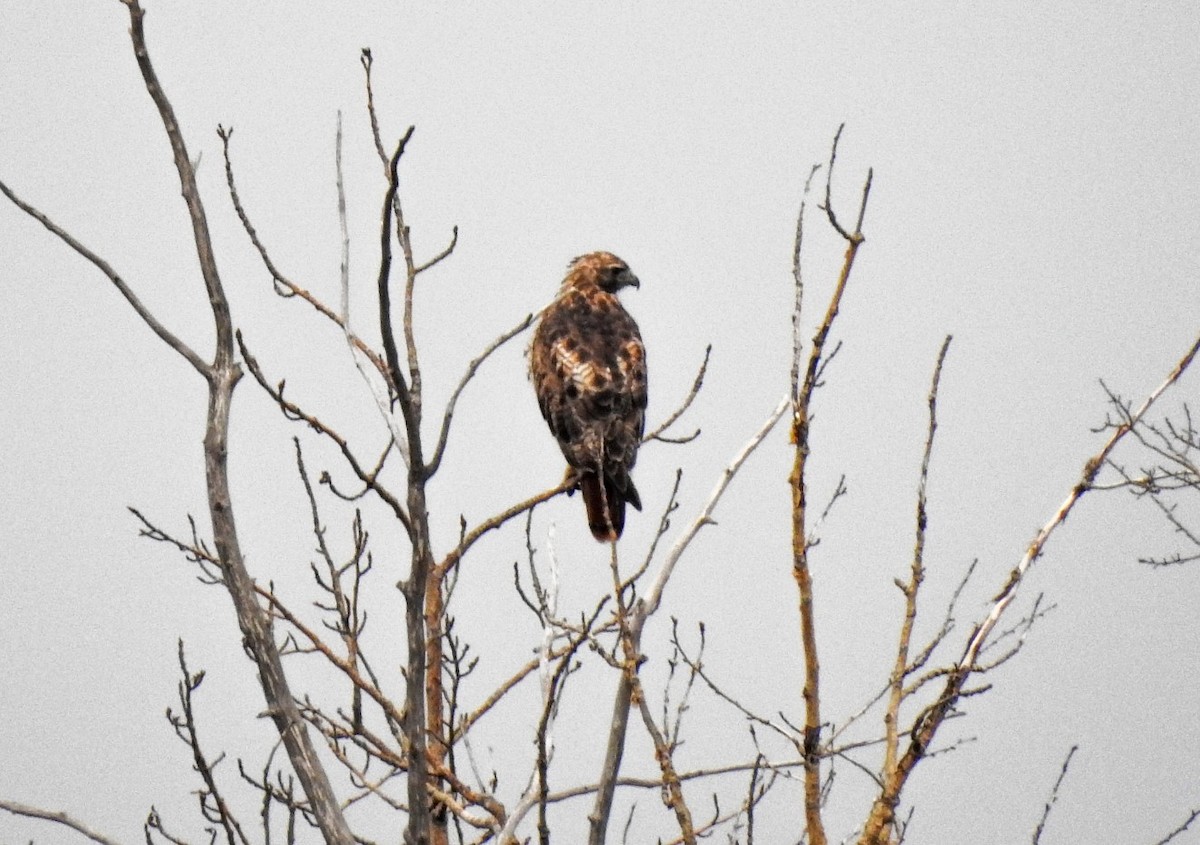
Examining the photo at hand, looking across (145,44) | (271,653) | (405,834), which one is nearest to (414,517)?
(271,653)

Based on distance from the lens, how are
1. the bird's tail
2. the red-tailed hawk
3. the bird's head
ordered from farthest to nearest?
the bird's head → the red-tailed hawk → the bird's tail

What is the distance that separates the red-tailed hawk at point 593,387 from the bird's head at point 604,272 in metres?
0.11

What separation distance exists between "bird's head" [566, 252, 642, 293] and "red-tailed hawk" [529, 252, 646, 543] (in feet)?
0.36

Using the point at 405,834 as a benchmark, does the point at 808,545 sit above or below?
above

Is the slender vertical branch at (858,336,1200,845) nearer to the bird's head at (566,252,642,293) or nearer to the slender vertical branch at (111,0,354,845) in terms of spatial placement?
the slender vertical branch at (111,0,354,845)

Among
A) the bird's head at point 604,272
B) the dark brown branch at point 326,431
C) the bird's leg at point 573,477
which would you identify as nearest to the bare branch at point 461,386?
the dark brown branch at point 326,431

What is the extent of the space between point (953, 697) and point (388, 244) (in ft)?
4.52

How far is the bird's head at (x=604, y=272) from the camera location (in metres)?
8.44

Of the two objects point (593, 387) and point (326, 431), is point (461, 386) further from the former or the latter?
point (593, 387)

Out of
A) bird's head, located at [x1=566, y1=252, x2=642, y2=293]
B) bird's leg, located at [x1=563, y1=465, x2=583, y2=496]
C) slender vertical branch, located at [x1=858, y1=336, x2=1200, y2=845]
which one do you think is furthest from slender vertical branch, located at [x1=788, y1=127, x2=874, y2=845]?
bird's head, located at [x1=566, y1=252, x2=642, y2=293]

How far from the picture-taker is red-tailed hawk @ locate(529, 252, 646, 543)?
22.1 feet

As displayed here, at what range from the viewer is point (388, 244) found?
2371 millimetres

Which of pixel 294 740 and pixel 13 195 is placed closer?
pixel 294 740

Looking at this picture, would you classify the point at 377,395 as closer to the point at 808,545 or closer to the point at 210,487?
the point at 210,487
